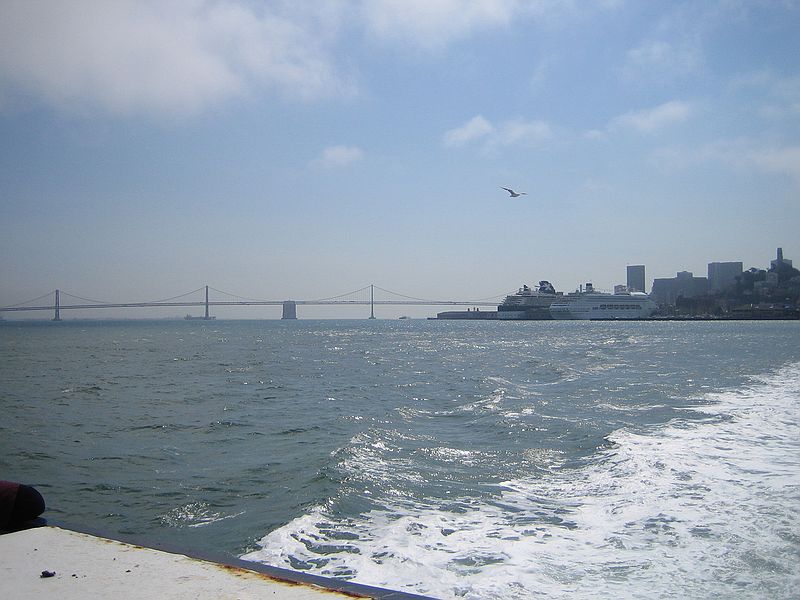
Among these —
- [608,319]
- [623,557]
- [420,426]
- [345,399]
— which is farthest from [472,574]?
[608,319]

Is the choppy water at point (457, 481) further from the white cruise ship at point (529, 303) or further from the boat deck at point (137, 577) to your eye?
the white cruise ship at point (529, 303)

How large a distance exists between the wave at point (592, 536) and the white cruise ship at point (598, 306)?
131m

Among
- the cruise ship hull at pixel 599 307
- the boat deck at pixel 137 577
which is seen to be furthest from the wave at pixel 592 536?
the cruise ship hull at pixel 599 307

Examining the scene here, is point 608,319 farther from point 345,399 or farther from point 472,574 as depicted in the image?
point 472,574

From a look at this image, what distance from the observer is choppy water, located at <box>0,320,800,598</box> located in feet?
16.1

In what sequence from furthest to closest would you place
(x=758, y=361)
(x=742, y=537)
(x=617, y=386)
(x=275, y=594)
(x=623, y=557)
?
(x=758, y=361) < (x=617, y=386) < (x=742, y=537) < (x=623, y=557) < (x=275, y=594)

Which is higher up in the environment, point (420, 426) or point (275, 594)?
point (275, 594)

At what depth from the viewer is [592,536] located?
5.57 m

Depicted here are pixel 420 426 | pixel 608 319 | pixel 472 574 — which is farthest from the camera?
pixel 608 319

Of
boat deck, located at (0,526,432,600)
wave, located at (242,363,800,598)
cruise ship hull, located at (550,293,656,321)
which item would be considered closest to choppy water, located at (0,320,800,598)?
wave, located at (242,363,800,598)

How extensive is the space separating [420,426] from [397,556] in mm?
7036

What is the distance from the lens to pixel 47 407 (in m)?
16.3

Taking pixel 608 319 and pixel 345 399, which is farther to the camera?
pixel 608 319

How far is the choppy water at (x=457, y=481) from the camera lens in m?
4.89
